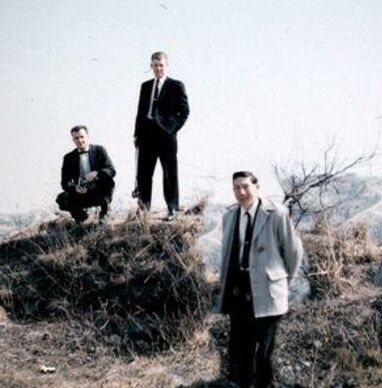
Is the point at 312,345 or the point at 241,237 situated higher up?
the point at 241,237

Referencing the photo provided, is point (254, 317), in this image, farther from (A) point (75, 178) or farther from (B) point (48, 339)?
(A) point (75, 178)

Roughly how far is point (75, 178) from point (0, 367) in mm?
2737

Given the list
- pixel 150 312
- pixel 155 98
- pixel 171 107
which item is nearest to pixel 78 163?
pixel 155 98

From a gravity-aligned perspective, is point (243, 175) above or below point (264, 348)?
above

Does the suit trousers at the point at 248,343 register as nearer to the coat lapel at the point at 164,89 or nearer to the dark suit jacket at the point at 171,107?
the dark suit jacket at the point at 171,107

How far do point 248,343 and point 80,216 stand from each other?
3.72 metres

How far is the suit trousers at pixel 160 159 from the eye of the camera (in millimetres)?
6898

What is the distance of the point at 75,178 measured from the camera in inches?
285

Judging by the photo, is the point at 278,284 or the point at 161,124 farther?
the point at 161,124

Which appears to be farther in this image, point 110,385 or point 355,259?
point 355,259

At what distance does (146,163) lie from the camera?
7.07 metres

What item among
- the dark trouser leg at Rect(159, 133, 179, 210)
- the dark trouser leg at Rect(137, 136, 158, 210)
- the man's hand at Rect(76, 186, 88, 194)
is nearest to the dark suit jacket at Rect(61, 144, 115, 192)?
the man's hand at Rect(76, 186, 88, 194)

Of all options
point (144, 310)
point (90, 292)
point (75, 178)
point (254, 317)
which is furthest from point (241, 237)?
point (75, 178)

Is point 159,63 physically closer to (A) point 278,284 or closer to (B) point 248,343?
(A) point 278,284
